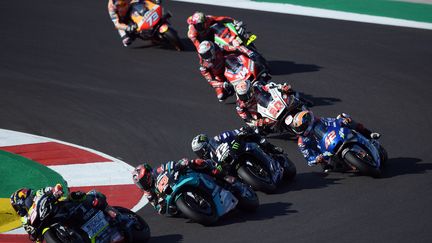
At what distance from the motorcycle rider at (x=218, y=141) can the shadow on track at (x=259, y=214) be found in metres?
0.99

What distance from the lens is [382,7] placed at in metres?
23.2

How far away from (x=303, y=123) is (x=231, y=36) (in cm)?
585

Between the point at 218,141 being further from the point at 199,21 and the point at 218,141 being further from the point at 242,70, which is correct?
the point at 199,21

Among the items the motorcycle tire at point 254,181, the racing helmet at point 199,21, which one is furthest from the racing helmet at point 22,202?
the racing helmet at point 199,21

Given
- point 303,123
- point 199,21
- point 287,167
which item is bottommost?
point 287,167

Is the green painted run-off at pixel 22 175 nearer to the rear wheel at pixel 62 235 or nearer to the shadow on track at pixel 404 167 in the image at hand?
the rear wheel at pixel 62 235

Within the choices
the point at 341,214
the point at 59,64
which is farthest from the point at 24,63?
the point at 341,214

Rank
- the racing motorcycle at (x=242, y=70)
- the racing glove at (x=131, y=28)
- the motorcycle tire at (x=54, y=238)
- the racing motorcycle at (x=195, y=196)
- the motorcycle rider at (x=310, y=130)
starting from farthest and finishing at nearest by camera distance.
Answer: the racing glove at (x=131, y=28)
the racing motorcycle at (x=242, y=70)
the motorcycle rider at (x=310, y=130)
the racing motorcycle at (x=195, y=196)
the motorcycle tire at (x=54, y=238)

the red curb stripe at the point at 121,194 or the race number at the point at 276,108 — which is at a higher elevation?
the race number at the point at 276,108

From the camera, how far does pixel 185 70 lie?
2045cm

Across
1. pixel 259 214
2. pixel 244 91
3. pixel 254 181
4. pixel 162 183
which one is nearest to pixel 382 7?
pixel 244 91

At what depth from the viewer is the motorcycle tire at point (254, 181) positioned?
13344mm

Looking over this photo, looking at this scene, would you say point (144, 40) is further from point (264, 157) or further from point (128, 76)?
point (264, 157)

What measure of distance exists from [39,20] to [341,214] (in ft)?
48.2
